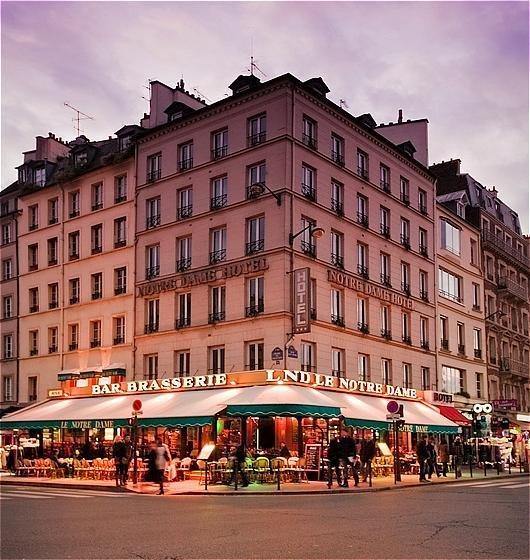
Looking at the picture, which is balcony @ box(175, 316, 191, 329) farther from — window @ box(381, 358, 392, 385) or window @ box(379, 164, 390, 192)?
window @ box(379, 164, 390, 192)

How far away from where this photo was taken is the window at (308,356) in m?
30.2

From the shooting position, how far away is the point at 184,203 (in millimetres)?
34125

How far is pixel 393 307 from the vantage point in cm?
3622

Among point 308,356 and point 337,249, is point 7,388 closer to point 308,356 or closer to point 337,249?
point 308,356

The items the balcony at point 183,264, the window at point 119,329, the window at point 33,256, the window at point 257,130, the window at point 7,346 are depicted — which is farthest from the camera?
the window at point 7,346

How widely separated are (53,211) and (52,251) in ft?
6.71

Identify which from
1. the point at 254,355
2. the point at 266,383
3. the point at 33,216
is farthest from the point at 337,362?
the point at 33,216

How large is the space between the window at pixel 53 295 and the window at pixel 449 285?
18582mm

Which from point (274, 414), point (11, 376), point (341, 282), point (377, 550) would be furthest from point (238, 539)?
point (11, 376)

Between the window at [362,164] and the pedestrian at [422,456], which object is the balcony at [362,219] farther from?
the pedestrian at [422,456]

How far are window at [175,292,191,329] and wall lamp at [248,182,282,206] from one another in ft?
16.2

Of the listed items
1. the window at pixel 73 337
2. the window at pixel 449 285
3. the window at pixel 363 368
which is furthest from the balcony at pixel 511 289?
the window at pixel 73 337

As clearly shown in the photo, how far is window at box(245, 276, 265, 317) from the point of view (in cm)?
3022

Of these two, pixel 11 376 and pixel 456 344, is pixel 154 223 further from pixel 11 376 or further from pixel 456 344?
pixel 456 344
